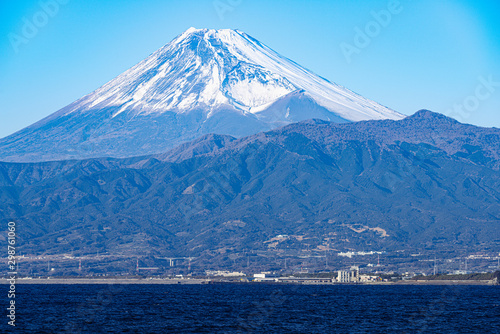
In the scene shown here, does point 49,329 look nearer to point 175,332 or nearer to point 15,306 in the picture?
point 175,332

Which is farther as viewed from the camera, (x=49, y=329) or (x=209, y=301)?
(x=209, y=301)

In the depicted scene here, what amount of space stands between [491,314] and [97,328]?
55348mm

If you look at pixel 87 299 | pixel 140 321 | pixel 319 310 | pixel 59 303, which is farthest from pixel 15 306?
pixel 319 310

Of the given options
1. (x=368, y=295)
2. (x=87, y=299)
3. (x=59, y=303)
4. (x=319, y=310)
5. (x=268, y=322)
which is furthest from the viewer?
(x=368, y=295)

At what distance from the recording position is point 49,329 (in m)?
106

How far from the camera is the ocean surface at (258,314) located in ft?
355

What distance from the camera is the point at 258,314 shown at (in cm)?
12912

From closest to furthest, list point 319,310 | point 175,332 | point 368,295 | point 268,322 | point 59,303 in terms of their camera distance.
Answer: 1. point 175,332
2. point 268,322
3. point 319,310
4. point 59,303
5. point 368,295

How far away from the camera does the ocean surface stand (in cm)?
10806

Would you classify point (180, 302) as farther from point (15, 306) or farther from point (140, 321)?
point (140, 321)

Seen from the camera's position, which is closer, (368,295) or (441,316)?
(441,316)

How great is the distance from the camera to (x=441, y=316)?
414 ft

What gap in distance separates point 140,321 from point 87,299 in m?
54.5

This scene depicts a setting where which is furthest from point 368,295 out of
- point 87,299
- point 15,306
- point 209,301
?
point 15,306
